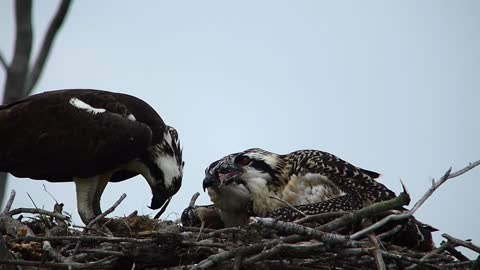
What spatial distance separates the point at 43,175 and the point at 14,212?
1.47 m

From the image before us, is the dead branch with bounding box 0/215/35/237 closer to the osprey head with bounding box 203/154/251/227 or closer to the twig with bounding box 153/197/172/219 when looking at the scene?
the osprey head with bounding box 203/154/251/227

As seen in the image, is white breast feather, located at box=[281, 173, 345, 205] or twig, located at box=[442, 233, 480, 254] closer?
twig, located at box=[442, 233, 480, 254]

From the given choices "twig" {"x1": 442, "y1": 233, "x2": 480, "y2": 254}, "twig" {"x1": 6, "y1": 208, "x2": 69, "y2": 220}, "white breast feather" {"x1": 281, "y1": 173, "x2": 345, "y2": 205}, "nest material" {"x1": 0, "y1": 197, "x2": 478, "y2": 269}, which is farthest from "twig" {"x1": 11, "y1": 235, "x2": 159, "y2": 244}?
"twig" {"x1": 442, "y1": 233, "x2": 480, "y2": 254}

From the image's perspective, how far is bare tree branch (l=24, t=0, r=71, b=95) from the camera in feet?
14.7

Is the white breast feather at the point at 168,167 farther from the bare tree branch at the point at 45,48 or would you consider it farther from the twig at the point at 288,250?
the twig at the point at 288,250

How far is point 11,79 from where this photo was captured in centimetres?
425

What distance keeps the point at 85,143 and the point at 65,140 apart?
18 cm

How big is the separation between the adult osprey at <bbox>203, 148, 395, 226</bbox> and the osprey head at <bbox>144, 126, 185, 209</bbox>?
948mm

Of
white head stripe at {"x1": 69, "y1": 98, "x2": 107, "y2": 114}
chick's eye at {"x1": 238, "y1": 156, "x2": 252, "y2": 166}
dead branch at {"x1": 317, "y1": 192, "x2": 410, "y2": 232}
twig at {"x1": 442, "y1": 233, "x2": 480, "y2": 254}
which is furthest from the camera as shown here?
white head stripe at {"x1": 69, "y1": 98, "x2": 107, "y2": 114}

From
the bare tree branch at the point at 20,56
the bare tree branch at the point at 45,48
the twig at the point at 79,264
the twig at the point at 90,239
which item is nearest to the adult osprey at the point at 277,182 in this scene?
the twig at the point at 90,239

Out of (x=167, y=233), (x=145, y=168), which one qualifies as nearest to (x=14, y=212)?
(x=167, y=233)

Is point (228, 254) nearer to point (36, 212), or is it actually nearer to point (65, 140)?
point (36, 212)

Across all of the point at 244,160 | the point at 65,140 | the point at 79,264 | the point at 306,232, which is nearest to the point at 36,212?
the point at 79,264

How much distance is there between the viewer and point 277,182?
19.9 ft
